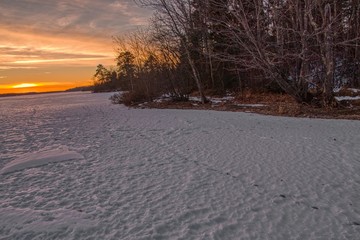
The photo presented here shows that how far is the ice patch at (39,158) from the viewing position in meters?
5.98

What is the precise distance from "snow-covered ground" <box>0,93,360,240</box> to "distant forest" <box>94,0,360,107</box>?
6.01 m

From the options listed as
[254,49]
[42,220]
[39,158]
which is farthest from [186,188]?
[254,49]

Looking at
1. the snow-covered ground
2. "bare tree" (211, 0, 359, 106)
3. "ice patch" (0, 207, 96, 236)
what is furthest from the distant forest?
"ice patch" (0, 207, 96, 236)

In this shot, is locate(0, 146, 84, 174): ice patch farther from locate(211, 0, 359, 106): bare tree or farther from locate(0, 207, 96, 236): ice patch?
locate(211, 0, 359, 106): bare tree

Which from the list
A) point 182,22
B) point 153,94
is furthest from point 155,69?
point 182,22

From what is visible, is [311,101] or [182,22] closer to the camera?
[311,101]

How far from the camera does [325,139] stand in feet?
24.5

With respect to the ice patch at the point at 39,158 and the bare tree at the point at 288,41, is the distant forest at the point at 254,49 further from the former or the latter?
the ice patch at the point at 39,158

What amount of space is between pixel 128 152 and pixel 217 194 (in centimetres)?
337

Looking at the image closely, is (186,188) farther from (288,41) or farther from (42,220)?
(288,41)

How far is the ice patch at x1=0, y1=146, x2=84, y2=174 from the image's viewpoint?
19.6ft

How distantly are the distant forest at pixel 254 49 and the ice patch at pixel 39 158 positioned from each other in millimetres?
8760

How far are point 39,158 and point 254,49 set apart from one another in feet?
34.6

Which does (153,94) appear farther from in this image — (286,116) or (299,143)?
(299,143)
